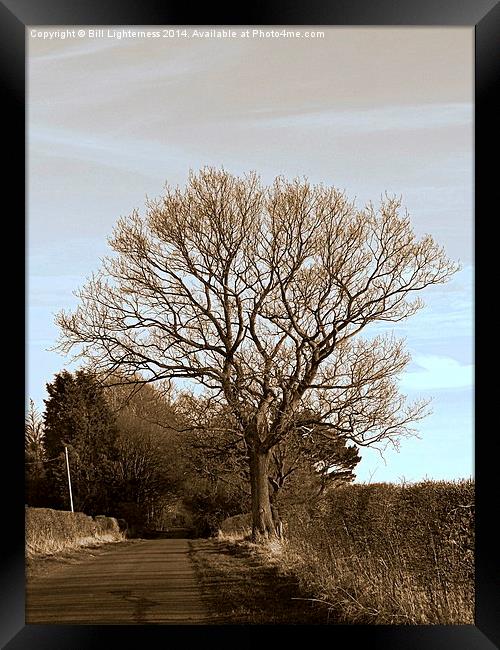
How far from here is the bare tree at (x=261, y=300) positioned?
16.3 ft

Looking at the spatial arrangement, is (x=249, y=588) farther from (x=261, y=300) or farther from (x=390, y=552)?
(x=261, y=300)

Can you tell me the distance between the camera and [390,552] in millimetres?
4801

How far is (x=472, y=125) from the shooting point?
4770 millimetres

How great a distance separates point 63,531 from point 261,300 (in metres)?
1.65

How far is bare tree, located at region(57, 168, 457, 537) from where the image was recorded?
16.3ft

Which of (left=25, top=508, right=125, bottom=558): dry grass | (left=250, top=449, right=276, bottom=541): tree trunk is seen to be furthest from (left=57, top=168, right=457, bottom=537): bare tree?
(left=25, top=508, right=125, bottom=558): dry grass

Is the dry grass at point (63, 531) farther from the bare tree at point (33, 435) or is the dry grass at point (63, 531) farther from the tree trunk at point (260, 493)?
the tree trunk at point (260, 493)

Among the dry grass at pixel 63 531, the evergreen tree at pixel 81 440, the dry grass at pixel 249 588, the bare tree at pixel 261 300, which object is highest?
the bare tree at pixel 261 300

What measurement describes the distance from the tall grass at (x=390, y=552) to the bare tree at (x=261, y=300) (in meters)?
0.29

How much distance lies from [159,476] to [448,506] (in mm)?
1597

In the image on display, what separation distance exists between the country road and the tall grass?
0.58m
